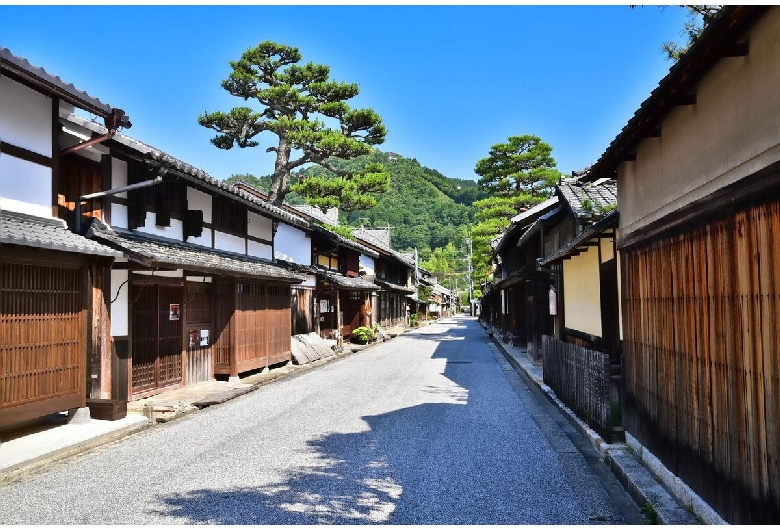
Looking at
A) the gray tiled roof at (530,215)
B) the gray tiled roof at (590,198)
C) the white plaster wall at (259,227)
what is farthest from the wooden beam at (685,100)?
the white plaster wall at (259,227)

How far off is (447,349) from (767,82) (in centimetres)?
2483

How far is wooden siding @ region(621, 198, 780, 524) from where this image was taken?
3.98 metres

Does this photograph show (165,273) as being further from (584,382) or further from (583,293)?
(583,293)

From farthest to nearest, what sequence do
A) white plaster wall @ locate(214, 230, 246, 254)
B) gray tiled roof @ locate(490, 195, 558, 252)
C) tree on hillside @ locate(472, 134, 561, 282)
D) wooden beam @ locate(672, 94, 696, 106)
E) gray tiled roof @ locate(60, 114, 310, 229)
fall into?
tree on hillside @ locate(472, 134, 561, 282) → gray tiled roof @ locate(490, 195, 558, 252) → white plaster wall @ locate(214, 230, 246, 254) → gray tiled roof @ locate(60, 114, 310, 229) → wooden beam @ locate(672, 94, 696, 106)

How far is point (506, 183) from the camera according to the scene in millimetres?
39719

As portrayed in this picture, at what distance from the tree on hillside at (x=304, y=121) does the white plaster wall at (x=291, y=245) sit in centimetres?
211

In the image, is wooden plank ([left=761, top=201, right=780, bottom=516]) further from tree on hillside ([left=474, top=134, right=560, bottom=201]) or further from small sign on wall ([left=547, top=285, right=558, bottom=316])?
tree on hillside ([left=474, top=134, right=560, bottom=201])

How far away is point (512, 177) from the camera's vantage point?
1544 inches

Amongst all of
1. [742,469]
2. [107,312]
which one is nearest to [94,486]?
[107,312]

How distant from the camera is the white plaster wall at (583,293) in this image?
12.3m

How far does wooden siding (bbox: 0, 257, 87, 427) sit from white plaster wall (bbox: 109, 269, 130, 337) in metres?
1.36

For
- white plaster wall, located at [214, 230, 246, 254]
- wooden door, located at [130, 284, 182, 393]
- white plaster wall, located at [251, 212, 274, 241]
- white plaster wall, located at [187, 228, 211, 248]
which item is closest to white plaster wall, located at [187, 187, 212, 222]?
white plaster wall, located at [187, 228, 211, 248]

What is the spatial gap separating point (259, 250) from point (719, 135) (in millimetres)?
16771

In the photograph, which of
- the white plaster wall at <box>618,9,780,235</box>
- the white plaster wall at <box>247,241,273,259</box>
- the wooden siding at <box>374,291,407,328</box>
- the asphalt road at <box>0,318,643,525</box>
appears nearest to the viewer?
the white plaster wall at <box>618,9,780,235</box>
